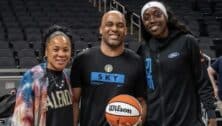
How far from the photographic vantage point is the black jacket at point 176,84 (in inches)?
124

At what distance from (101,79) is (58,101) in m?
0.31

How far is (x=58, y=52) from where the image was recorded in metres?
2.95

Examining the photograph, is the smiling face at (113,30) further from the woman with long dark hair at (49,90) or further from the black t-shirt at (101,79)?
the woman with long dark hair at (49,90)

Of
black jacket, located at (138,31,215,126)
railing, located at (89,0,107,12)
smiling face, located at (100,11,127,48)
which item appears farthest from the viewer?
railing, located at (89,0,107,12)

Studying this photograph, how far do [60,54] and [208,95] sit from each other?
98cm

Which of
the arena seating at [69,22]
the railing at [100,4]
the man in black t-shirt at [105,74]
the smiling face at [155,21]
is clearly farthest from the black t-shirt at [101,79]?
the railing at [100,4]

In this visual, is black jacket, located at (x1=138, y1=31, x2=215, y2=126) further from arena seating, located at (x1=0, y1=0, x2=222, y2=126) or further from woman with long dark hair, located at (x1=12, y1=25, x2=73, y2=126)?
arena seating, located at (x1=0, y1=0, x2=222, y2=126)

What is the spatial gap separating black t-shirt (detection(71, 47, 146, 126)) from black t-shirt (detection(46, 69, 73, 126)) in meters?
0.14

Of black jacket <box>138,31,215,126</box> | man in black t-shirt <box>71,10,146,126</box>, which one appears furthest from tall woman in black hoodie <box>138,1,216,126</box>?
man in black t-shirt <box>71,10,146,126</box>

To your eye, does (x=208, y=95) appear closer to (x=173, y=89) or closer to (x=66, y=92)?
(x=173, y=89)

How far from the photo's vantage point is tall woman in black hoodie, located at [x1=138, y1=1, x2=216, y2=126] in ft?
10.4

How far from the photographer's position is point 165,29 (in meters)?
3.25

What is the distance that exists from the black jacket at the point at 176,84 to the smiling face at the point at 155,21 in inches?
3.2

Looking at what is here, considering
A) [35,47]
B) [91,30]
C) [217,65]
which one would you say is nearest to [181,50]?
[217,65]
